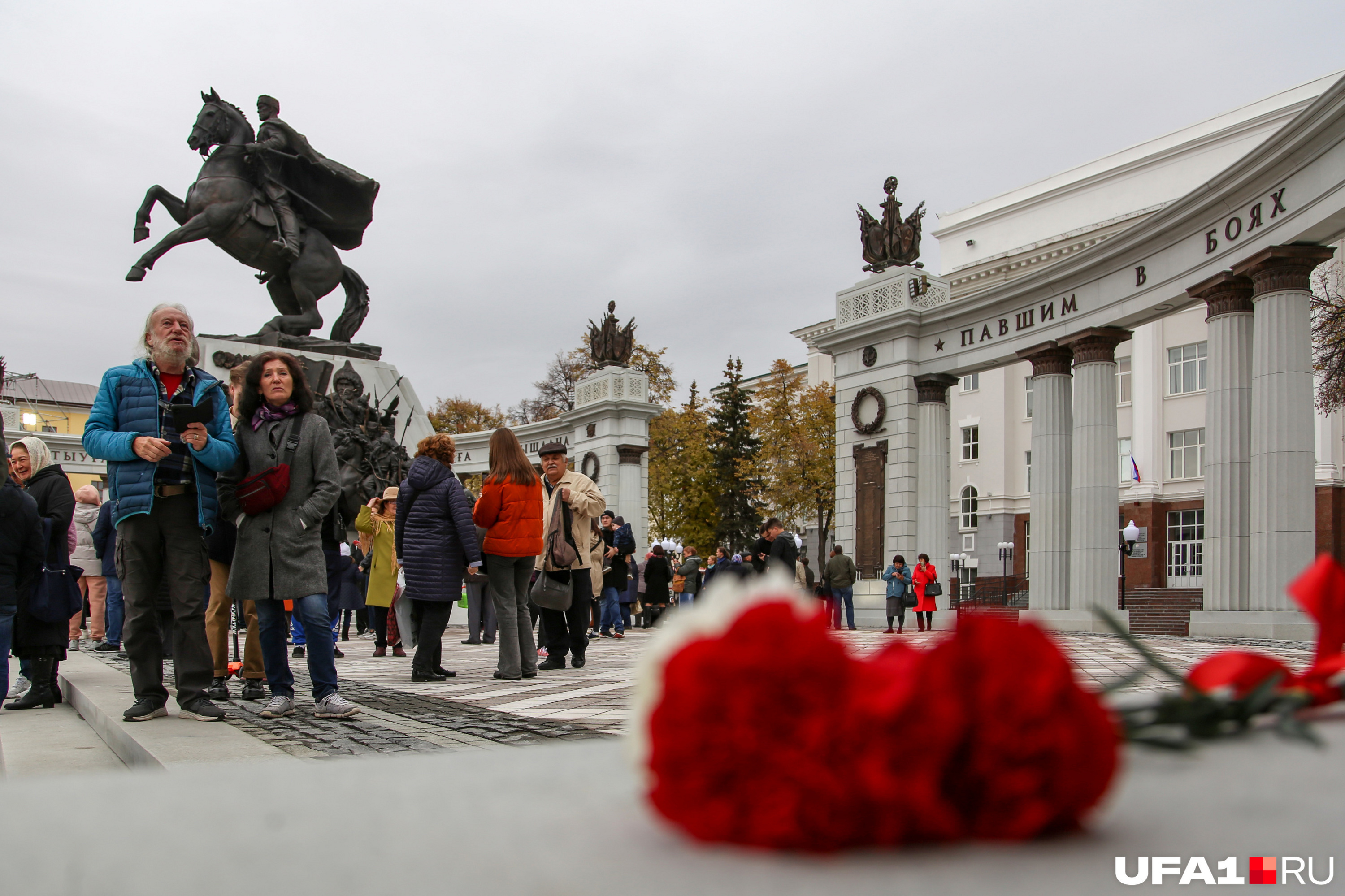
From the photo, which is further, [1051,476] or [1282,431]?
[1051,476]

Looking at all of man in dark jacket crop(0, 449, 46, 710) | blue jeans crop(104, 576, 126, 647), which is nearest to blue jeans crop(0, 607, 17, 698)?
man in dark jacket crop(0, 449, 46, 710)

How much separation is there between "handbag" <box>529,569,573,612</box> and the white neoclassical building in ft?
16.2

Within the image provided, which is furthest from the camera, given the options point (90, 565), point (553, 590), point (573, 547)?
point (90, 565)

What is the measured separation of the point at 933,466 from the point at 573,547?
16047 mm

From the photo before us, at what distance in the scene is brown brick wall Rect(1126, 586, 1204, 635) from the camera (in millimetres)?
23547

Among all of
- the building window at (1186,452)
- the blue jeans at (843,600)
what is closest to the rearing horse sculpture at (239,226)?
the blue jeans at (843,600)

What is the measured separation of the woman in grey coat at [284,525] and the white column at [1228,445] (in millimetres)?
13348

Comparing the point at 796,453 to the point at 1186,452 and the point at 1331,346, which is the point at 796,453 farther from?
the point at 1331,346

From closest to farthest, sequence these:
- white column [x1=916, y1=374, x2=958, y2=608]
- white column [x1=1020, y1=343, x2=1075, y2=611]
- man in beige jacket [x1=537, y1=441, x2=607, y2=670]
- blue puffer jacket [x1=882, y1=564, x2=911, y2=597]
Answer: man in beige jacket [x1=537, y1=441, x2=607, y2=670] < white column [x1=1020, y1=343, x2=1075, y2=611] < blue puffer jacket [x1=882, y1=564, x2=911, y2=597] < white column [x1=916, y1=374, x2=958, y2=608]

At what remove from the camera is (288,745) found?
4828mm

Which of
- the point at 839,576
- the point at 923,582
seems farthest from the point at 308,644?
the point at 923,582

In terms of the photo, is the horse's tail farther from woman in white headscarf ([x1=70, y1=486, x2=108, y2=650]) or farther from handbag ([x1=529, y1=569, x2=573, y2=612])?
handbag ([x1=529, y1=569, x2=573, y2=612])

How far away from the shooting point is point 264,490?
5.99m

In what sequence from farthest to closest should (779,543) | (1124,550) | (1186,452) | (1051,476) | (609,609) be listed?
(1186,452) < (1124,550) < (1051,476) < (609,609) < (779,543)
